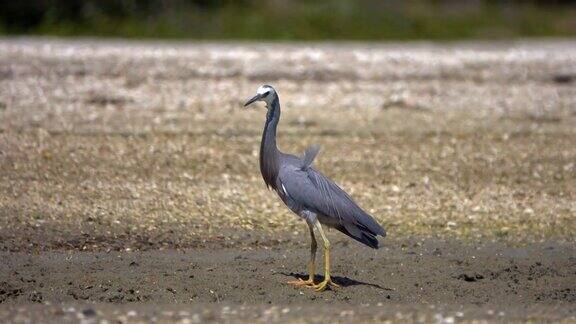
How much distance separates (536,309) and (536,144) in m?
4.88

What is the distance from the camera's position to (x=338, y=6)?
967 inches

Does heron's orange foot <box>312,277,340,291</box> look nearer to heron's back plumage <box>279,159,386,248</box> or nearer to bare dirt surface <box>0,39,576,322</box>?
bare dirt surface <box>0,39,576,322</box>

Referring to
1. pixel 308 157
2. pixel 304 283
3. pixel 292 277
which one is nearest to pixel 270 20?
pixel 292 277

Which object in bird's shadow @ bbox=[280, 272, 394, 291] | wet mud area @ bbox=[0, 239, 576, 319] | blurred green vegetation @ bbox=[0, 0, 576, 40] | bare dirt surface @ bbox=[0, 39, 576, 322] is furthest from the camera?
blurred green vegetation @ bbox=[0, 0, 576, 40]

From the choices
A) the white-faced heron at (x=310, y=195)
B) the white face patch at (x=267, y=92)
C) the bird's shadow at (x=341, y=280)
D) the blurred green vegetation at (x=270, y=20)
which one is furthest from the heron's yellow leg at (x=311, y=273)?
the blurred green vegetation at (x=270, y=20)

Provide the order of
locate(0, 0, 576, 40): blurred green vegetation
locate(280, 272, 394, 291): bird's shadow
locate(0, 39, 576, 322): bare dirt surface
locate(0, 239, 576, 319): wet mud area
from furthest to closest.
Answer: locate(0, 0, 576, 40): blurred green vegetation, locate(280, 272, 394, 291): bird's shadow, locate(0, 39, 576, 322): bare dirt surface, locate(0, 239, 576, 319): wet mud area

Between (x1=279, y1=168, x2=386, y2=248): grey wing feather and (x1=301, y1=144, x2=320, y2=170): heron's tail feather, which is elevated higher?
(x1=301, y1=144, x2=320, y2=170): heron's tail feather

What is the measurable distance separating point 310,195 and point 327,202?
13 cm

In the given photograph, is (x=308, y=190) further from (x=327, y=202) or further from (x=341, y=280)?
(x=341, y=280)

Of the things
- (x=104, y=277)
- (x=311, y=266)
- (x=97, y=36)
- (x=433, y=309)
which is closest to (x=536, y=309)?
(x=433, y=309)

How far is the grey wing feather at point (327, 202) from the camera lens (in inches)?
313

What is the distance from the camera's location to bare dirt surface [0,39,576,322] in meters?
8.04

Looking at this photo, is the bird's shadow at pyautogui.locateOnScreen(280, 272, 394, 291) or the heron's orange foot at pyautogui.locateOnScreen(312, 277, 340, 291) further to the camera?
the bird's shadow at pyautogui.locateOnScreen(280, 272, 394, 291)

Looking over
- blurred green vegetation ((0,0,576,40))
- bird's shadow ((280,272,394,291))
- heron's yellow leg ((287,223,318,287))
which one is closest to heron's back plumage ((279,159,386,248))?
heron's yellow leg ((287,223,318,287))
